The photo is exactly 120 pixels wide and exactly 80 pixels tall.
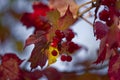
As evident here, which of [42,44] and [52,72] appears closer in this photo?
[42,44]

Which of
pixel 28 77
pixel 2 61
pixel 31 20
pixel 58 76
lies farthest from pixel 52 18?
pixel 31 20

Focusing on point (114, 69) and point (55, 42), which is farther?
point (55, 42)

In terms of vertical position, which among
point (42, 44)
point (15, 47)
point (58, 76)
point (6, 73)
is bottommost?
point (15, 47)

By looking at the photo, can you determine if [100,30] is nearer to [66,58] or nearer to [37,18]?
[66,58]

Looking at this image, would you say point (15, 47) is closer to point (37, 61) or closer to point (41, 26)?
point (41, 26)

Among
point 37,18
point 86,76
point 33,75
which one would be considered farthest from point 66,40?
point 86,76

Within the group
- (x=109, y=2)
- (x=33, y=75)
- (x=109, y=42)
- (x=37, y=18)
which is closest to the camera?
(x=109, y=42)

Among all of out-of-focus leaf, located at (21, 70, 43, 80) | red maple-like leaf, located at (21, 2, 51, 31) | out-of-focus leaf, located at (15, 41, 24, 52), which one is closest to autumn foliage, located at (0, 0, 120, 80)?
out-of-focus leaf, located at (21, 70, 43, 80)

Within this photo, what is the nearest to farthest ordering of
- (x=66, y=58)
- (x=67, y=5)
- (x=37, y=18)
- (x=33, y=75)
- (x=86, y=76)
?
(x=66, y=58), (x=67, y=5), (x=33, y=75), (x=37, y=18), (x=86, y=76)
